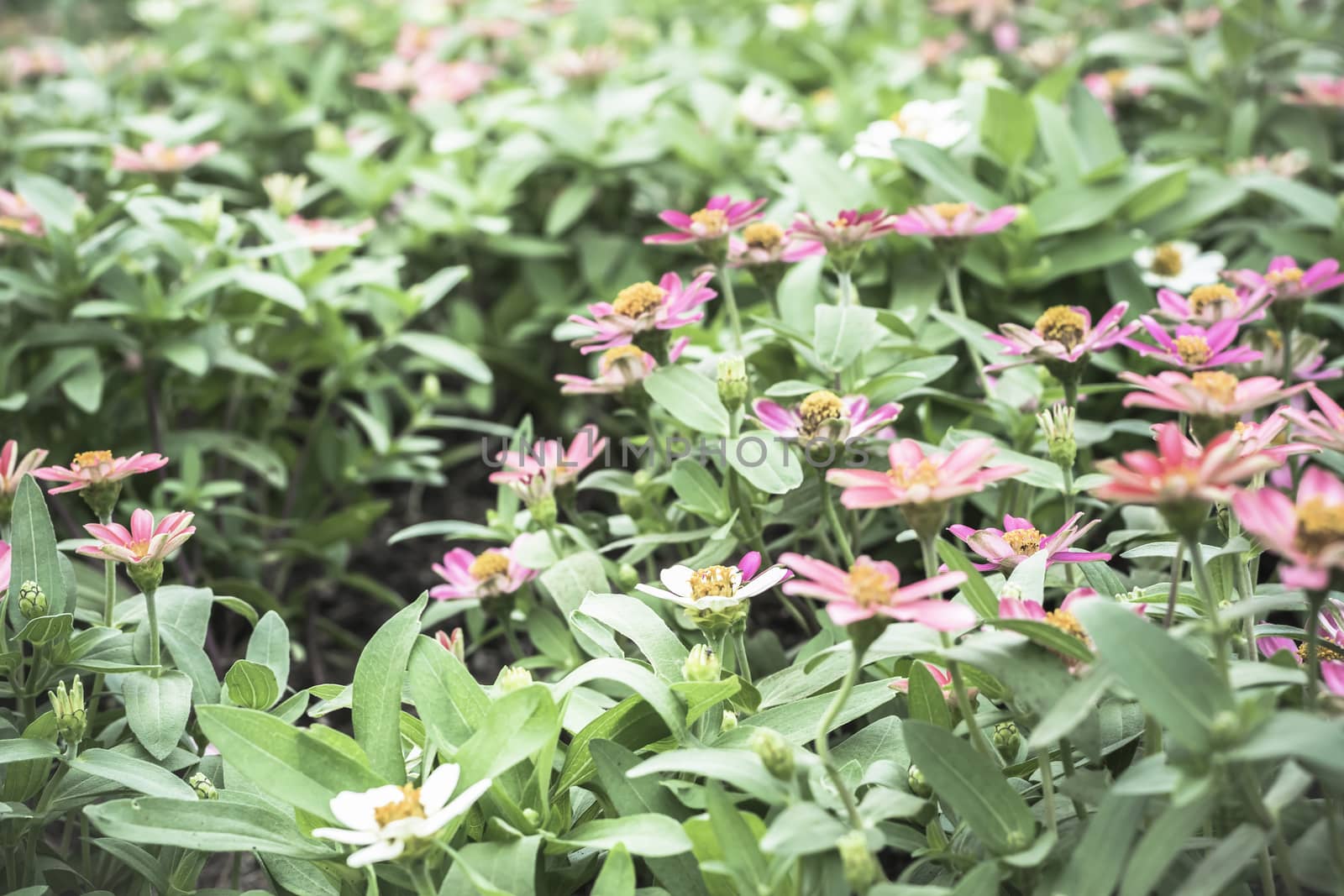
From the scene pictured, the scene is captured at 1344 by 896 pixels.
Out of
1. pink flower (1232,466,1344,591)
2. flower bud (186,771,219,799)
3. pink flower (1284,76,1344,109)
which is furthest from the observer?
pink flower (1284,76,1344,109)

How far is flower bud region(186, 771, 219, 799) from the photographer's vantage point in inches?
32.0

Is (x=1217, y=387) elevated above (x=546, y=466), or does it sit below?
above

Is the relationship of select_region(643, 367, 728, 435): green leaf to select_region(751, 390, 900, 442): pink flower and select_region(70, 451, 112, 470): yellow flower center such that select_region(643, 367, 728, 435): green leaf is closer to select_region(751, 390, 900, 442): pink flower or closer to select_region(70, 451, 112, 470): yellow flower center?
select_region(751, 390, 900, 442): pink flower

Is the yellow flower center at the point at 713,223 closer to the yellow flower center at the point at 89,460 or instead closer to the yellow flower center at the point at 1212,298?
the yellow flower center at the point at 1212,298

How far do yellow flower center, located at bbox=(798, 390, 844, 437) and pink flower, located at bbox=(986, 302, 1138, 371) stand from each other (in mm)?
144

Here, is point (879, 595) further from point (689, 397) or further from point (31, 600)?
point (31, 600)

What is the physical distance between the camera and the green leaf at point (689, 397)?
3.16 ft


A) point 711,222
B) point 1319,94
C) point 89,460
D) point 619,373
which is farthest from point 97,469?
point 1319,94

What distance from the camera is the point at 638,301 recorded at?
957mm

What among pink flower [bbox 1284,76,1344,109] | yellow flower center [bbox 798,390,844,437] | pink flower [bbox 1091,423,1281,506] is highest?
pink flower [bbox 1091,423,1281,506]

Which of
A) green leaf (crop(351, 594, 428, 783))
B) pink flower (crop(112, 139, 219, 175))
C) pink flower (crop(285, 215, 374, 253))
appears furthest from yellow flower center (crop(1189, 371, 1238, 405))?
pink flower (crop(112, 139, 219, 175))

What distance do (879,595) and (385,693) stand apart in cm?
35

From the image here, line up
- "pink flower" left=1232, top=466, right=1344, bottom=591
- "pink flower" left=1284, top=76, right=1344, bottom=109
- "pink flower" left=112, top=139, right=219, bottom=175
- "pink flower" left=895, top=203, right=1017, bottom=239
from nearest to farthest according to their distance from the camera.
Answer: "pink flower" left=1232, top=466, right=1344, bottom=591
"pink flower" left=895, top=203, right=1017, bottom=239
"pink flower" left=112, top=139, right=219, bottom=175
"pink flower" left=1284, top=76, right=1344, bottom=109

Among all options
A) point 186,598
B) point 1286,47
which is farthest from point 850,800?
point 1286,47
